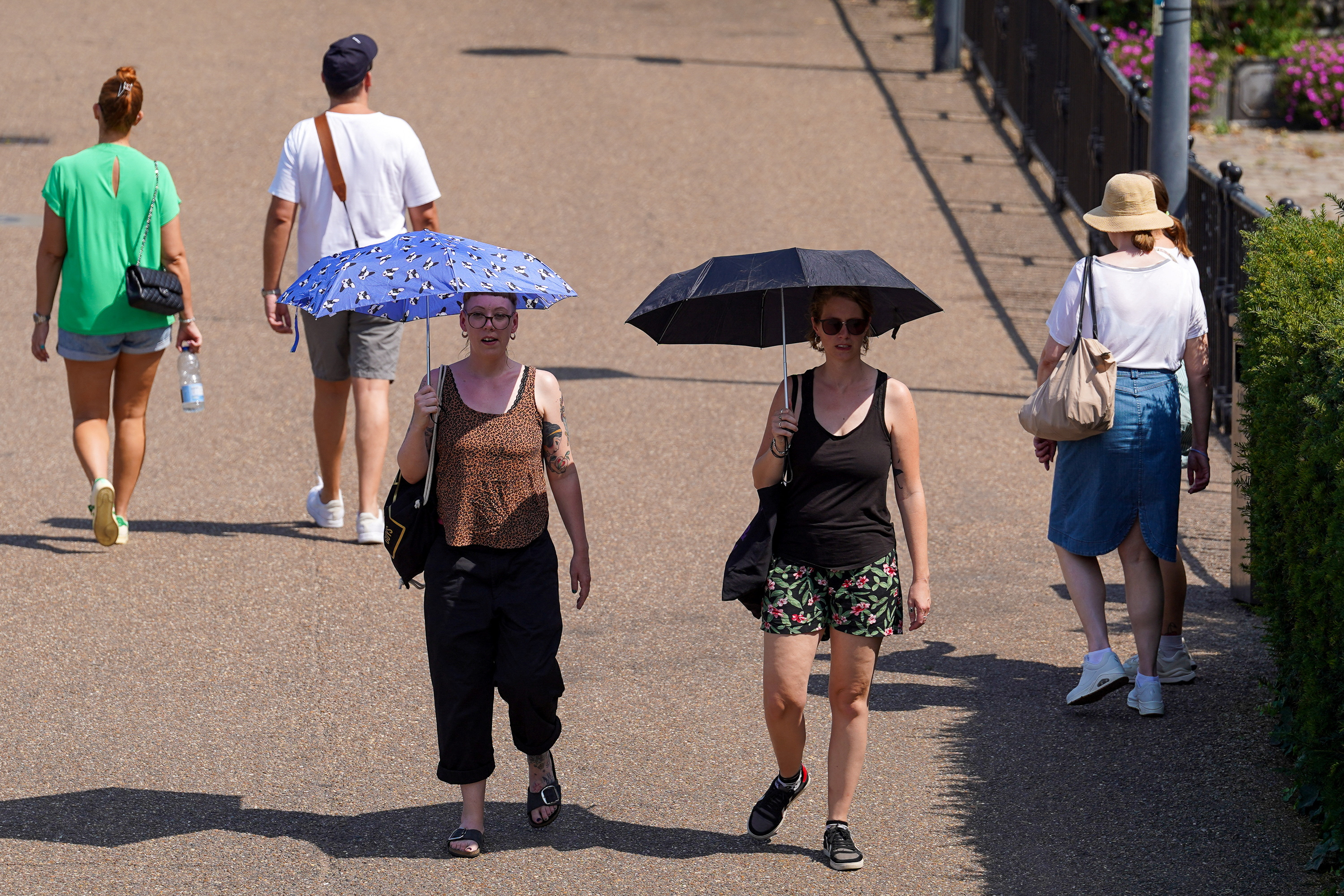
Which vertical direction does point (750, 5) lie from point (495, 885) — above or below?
above

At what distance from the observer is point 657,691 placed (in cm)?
593

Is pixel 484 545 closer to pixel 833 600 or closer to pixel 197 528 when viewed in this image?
pixel 833 600

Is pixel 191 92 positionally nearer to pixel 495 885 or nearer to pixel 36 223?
pixel 36 223

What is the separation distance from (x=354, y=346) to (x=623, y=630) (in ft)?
6.32

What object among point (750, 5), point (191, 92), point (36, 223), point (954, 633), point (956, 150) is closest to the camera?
point (954, 633)

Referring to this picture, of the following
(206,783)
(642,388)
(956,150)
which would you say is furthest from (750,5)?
(206,783)

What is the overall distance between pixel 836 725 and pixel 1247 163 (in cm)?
1220

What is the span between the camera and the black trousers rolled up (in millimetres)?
4695

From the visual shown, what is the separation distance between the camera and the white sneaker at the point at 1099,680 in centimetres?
551

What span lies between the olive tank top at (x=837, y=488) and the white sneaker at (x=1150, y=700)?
5.05 feet

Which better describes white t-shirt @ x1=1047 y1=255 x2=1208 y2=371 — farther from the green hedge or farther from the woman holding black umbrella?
the woman holding black umbrella

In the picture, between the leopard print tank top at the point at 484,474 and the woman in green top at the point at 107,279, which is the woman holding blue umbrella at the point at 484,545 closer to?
the leopard print tank top at the point at 484,474

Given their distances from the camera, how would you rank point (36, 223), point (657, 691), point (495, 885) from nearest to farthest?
point (495, 885)
point (657, 691)
point (36, 223)

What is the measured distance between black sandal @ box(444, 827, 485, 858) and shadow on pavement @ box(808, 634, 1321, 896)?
142 cm
